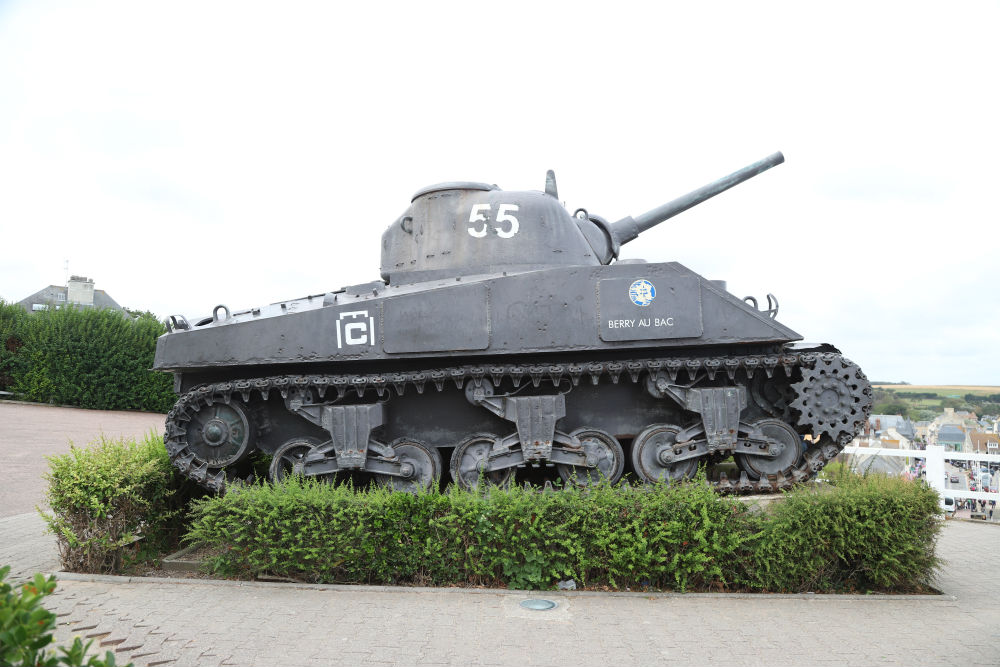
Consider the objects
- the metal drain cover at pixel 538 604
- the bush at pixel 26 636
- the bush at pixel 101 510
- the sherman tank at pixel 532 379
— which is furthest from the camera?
the sherman tank at pixel 532 379

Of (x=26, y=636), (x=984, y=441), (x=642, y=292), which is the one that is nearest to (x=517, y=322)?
(x=642, y=292)

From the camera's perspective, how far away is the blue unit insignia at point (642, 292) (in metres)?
7.57

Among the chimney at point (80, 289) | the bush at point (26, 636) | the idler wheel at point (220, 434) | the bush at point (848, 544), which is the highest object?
the chimney at point (80, 289)

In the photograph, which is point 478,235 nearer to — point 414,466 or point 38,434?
point 414,466

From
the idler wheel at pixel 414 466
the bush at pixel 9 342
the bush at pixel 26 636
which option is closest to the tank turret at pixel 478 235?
the idler wheel at pixel 414 466

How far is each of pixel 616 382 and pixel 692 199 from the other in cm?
492

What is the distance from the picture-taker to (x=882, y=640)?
493cm

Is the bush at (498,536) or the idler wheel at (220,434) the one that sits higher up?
the idler wheel at (220,434)

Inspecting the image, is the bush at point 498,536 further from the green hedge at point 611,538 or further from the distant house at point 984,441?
the distant house at point 984,441

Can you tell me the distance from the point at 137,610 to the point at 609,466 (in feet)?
16.0

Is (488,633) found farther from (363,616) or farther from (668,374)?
(668,374)

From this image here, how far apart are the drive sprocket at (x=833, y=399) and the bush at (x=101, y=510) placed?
689 centimetres

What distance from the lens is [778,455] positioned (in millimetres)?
7793

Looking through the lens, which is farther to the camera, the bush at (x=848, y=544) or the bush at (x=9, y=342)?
the bush at (x=9, y=342)
